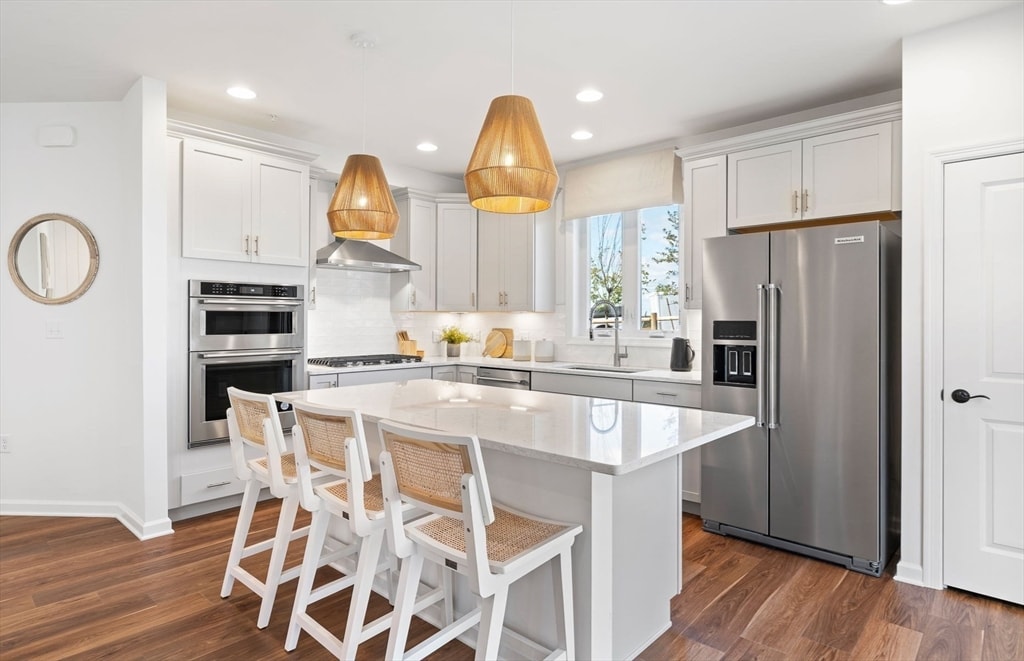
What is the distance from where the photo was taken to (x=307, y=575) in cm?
218

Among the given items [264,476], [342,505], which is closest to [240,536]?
[264,476]

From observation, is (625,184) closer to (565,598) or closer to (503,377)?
(503,377)

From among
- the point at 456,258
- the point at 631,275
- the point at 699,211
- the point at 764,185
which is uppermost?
the point at 764,185

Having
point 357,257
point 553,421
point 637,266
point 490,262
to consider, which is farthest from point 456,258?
point 553,421

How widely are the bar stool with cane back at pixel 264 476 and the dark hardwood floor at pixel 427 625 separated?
136 millimetres

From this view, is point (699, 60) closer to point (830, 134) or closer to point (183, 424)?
point (830, 134)

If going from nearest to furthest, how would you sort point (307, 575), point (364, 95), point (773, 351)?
1. point (307, 575)
2. point (773, 351)
3. point (364, 95)

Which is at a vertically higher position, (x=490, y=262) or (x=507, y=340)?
(x=490, y=262)

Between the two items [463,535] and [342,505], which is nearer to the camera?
[463,535]

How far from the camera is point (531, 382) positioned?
4480mm

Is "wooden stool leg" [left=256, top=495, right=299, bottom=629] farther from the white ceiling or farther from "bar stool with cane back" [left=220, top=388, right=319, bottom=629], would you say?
the white ceiling

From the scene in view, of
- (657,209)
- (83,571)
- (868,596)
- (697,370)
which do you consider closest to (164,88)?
(83,571)

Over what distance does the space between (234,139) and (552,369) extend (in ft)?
8.69

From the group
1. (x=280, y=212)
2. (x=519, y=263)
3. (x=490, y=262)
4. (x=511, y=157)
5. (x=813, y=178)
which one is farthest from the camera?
(x=490, y=262)
